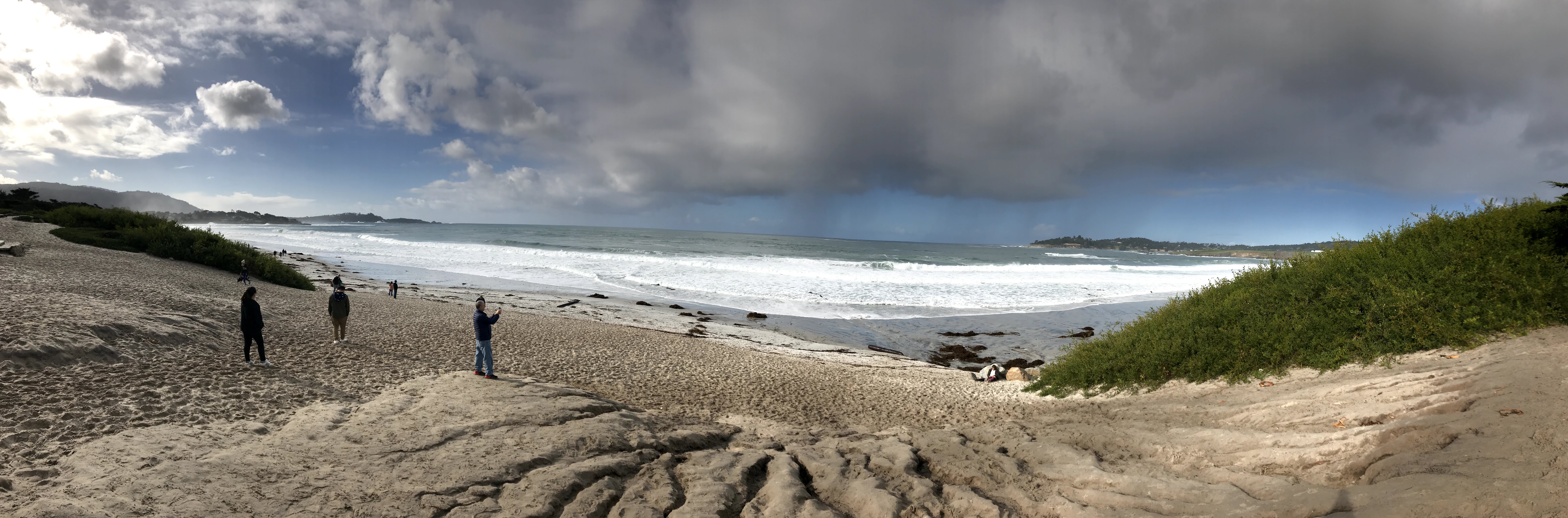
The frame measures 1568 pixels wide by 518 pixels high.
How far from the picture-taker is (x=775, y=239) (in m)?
138

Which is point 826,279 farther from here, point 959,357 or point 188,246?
point 188,246

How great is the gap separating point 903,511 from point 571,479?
A: 3.16 meters

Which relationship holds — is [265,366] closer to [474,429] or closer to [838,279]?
[474,429]

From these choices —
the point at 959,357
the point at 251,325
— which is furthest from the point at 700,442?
the point at 959,357

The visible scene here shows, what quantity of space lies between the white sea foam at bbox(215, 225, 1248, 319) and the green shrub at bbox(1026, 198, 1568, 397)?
14478mm

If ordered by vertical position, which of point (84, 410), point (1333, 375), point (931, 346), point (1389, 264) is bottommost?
point (931, 346)

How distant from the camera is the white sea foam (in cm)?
2705

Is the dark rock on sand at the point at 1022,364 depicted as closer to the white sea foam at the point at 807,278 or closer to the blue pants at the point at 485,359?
the white sea foam at the point at 807,278

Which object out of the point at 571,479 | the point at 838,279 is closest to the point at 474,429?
the point at 571,479

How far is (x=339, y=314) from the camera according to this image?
11156 millimetres

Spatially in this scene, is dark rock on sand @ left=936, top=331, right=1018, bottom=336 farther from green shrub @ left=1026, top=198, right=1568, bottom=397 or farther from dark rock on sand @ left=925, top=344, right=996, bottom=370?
green shrub @ left=1026, top=198, right=1568, bottom=397

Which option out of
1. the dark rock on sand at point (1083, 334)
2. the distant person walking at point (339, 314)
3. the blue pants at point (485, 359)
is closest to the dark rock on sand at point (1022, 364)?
the dark rock on sand at point (1083, 334)

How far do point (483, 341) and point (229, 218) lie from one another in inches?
7534

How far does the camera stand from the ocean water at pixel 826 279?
22750 millimetres
